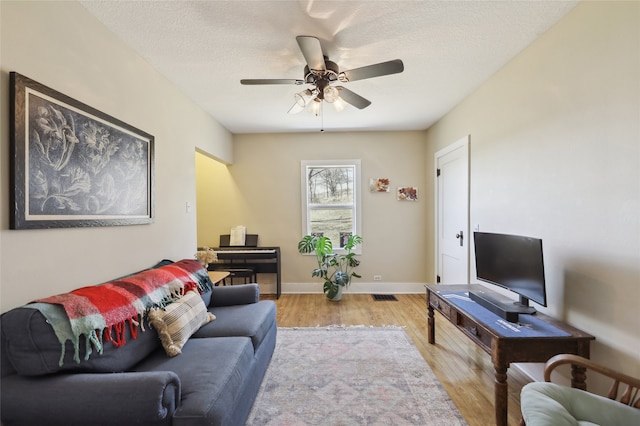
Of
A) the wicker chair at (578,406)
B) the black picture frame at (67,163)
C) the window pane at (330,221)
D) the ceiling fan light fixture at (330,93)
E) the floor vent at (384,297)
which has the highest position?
the ceiling fan light fixture at (330,93)

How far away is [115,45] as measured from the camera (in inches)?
74.5

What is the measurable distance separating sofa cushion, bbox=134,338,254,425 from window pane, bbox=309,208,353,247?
274 centimetres

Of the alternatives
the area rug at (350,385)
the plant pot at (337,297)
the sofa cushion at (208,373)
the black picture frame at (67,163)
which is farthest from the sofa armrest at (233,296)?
the plant pot at (337,297)

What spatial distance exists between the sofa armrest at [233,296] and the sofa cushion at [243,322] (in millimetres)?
51

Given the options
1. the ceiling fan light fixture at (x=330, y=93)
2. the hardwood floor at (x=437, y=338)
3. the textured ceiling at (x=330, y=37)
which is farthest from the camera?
the ceiling fan light fixture at (x=330, y=93)

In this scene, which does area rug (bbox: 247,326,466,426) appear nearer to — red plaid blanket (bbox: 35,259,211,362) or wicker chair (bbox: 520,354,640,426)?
wicker chair (bbox: 520,354,640,426)

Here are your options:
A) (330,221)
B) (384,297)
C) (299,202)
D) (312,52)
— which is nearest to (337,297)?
(384,297)

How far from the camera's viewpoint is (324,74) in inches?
80.7

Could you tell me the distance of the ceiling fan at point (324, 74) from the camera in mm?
1785

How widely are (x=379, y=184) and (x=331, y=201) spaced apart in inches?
32.1

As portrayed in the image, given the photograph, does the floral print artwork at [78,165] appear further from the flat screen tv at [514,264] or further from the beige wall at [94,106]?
the flat screen tv at [514,264]

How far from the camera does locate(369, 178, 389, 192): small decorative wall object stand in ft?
14.2

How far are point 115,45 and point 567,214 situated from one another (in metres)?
3.25

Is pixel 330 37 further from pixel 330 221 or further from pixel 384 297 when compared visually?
pixel 384 297
